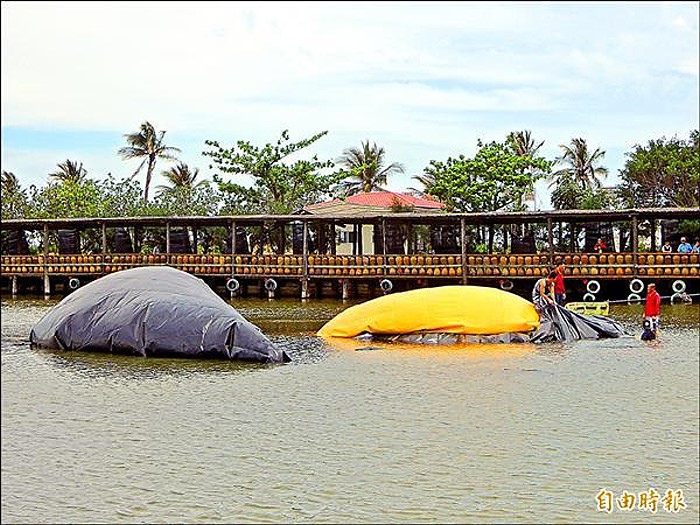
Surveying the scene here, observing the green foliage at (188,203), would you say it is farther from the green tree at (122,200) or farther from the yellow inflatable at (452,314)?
the yellow inflatable at (452,314)

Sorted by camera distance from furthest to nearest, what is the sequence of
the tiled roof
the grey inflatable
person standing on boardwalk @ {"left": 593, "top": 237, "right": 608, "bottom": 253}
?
1. the tiled roof
2. person standing on boardwalk @ {"left": 593, "top": 237, "right": 608, "bottom": 253}
3. the grey inflatable

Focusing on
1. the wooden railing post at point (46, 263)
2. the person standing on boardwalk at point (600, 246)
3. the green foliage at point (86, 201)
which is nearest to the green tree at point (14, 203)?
the green foliage at point (86, 201)

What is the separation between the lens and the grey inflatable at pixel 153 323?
1745 centimetres

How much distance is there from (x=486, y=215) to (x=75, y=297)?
16559mm

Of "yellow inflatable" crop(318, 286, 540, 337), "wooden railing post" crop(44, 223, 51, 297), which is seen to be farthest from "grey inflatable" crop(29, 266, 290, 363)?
"wooden railing post" crop(44, 223, 51, 297)

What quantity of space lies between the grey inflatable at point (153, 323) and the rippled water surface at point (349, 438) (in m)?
0.57

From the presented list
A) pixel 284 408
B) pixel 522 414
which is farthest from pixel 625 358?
pixel 284 408

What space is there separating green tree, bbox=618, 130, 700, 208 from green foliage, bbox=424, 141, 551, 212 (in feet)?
18.9

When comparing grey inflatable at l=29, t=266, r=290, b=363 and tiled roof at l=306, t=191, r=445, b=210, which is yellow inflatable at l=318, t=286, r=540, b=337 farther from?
tiled roof at l=306, t=191, r=445, b=210

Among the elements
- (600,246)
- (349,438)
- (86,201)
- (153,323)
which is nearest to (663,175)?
(600,246)

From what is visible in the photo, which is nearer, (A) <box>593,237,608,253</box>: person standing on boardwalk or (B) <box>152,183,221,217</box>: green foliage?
(A) <box>593,237,608,253</box>: person standing on boardwalk

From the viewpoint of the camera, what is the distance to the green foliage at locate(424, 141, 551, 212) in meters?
51.9

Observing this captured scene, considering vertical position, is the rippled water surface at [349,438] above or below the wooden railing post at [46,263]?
below

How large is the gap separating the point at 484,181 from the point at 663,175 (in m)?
9.26
